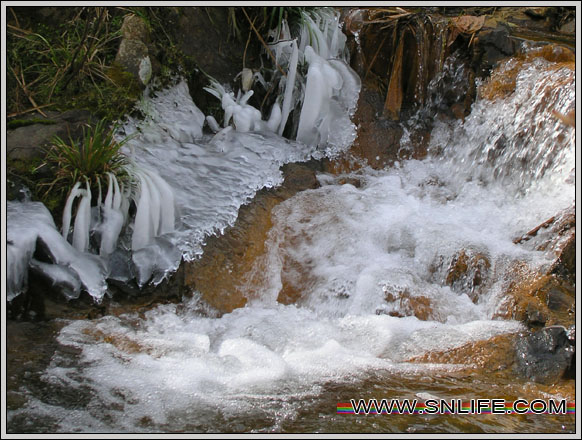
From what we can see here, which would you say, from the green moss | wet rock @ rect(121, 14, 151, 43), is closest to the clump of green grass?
the green moss

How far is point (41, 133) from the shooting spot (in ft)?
12.1

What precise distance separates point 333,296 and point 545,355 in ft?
4.01

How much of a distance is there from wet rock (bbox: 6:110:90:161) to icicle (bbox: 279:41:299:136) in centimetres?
161

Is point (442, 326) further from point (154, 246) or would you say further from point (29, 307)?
point (29, 307)

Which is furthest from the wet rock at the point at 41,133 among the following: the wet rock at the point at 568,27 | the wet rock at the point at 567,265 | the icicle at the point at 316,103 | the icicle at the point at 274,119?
the wet rock at the point at 568,27

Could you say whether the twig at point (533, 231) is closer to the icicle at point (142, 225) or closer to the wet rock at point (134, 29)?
the icicle at point (142, 225)

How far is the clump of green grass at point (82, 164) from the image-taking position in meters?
3.48

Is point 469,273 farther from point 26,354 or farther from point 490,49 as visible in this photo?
point 26,354

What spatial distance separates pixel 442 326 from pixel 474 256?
2.10ft

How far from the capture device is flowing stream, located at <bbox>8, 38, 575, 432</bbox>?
2338mm

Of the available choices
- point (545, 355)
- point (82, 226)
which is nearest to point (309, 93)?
point (82, 226)

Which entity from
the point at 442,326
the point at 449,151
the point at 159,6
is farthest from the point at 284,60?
the point at 442,326

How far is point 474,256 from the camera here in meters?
3.63

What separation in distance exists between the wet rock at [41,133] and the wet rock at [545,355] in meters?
2.91
